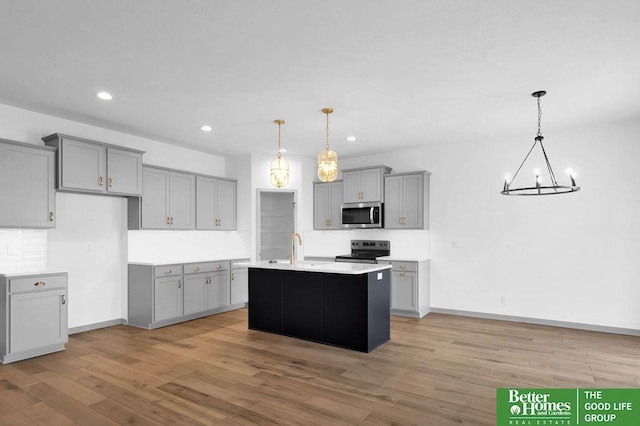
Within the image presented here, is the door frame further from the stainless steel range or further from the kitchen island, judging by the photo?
the kitchen island

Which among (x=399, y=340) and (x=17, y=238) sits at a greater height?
(x=17, y=238)

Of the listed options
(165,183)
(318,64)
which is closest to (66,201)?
(165,183)

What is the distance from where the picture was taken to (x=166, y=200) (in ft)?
18.9

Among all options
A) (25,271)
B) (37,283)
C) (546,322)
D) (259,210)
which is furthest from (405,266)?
(25,271)

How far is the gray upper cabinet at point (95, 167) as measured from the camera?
4477mm

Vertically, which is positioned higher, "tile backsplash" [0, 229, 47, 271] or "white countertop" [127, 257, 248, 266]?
"tile backsplash" [0, 229, 47, 271]

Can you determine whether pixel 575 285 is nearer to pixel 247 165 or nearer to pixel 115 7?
pixel 247 165

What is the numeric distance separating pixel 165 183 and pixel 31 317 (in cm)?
247

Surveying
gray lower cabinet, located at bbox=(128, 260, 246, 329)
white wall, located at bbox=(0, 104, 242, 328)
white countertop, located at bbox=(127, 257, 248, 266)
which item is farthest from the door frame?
white wall, located at bbox=(0, 104, 242, 328)

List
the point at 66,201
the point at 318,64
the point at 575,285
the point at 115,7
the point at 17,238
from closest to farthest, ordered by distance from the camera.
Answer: the point at 115,7
the point at 318,64
the point at 17,238
the point at 66,201
the point at 575,285

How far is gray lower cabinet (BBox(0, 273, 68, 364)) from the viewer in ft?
12.4

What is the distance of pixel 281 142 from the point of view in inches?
239

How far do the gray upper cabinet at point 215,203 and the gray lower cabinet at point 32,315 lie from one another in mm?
2363

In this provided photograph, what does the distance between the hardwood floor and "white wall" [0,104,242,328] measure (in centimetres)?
52
